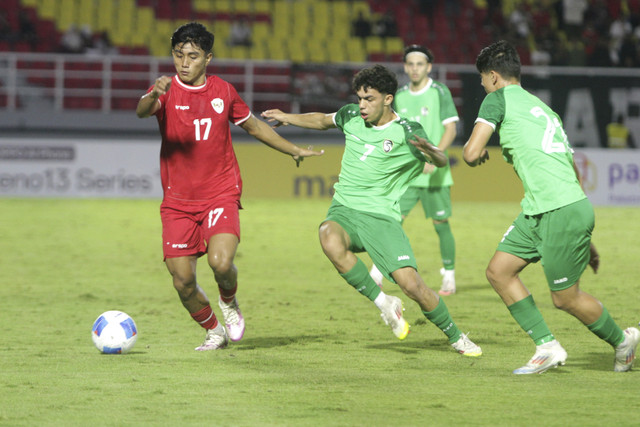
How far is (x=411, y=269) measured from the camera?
7.07 meters

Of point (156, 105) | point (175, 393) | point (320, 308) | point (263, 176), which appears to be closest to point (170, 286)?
point (320, 308)

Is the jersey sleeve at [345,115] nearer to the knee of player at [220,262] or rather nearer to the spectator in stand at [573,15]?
the knee of player at [220,262]

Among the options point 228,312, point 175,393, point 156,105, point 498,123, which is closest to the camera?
point 175,393

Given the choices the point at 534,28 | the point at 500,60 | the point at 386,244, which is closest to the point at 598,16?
the point at 534,28

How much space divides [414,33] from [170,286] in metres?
16.7

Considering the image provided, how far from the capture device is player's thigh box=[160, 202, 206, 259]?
7117 millimetres

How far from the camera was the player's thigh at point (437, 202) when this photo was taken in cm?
1069

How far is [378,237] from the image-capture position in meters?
7.21

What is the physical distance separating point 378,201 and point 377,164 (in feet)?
0.91

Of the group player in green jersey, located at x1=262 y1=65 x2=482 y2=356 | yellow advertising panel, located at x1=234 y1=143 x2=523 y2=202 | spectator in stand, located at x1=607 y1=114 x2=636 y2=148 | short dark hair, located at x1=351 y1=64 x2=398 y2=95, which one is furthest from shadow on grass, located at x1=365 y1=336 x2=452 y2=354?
spectator in stand, located at x1=607 y1=114 x2=636 y2=148

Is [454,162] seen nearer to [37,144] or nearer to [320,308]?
[37,144]

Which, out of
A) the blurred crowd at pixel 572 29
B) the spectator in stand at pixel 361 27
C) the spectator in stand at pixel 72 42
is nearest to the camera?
the spectator in stand at pixel 72 42

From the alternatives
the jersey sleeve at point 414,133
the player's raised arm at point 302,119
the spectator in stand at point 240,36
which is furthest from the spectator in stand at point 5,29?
the jersey sleeve at point 414,133

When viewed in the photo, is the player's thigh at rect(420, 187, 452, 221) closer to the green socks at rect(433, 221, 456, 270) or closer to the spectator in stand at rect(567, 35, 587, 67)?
the green socks at rect(433, 221, 456, 270)
